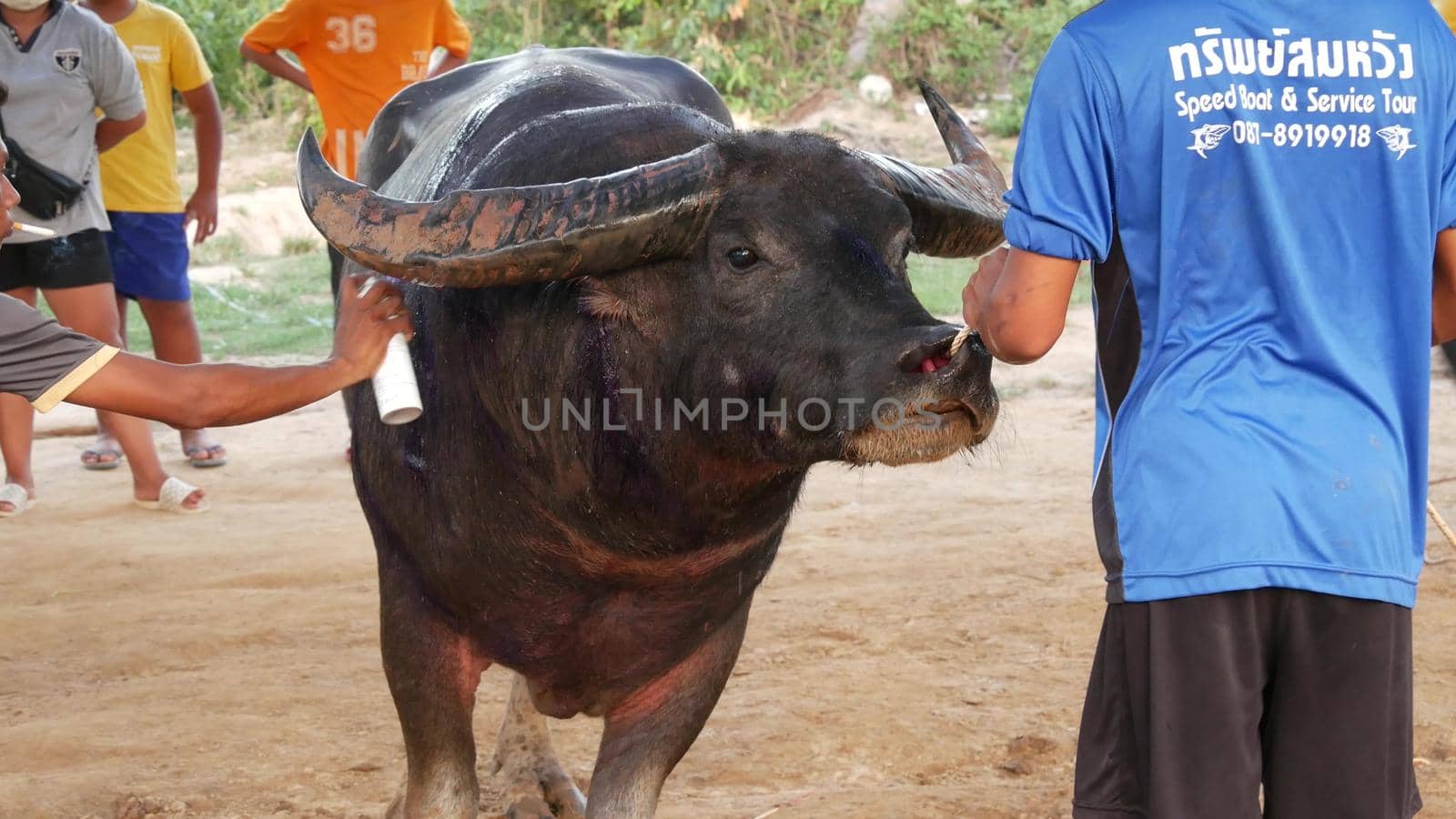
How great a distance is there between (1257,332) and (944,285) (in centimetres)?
790

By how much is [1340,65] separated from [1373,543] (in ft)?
1.92

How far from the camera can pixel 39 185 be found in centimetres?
551

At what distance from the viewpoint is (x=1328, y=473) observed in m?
1.94

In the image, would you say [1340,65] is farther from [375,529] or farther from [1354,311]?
[375,529]

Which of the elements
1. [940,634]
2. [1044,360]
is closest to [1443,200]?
[940,634]

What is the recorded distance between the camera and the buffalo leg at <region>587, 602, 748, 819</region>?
10.5ft

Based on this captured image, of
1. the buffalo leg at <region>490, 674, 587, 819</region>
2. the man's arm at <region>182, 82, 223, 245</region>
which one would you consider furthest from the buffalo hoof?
the man's arm at <region>182, 82, 223, 245</region>

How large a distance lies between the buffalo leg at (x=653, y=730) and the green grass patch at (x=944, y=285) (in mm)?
5611

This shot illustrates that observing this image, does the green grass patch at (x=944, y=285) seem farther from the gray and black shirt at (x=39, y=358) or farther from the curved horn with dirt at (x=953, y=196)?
the gray and black shirt at (x=39, y=358)

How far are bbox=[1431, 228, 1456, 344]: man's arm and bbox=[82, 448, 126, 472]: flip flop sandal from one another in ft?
18.4

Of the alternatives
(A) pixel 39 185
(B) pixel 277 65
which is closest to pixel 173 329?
(A) pixel 39 185

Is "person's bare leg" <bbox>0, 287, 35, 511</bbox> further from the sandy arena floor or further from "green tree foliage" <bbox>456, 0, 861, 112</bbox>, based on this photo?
"green tree foliage" <bbox>456, 0, 861, 112</bbox>

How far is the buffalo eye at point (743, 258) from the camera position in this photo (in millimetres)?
2693

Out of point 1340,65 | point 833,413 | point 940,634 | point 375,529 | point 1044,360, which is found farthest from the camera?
point 1044,360
